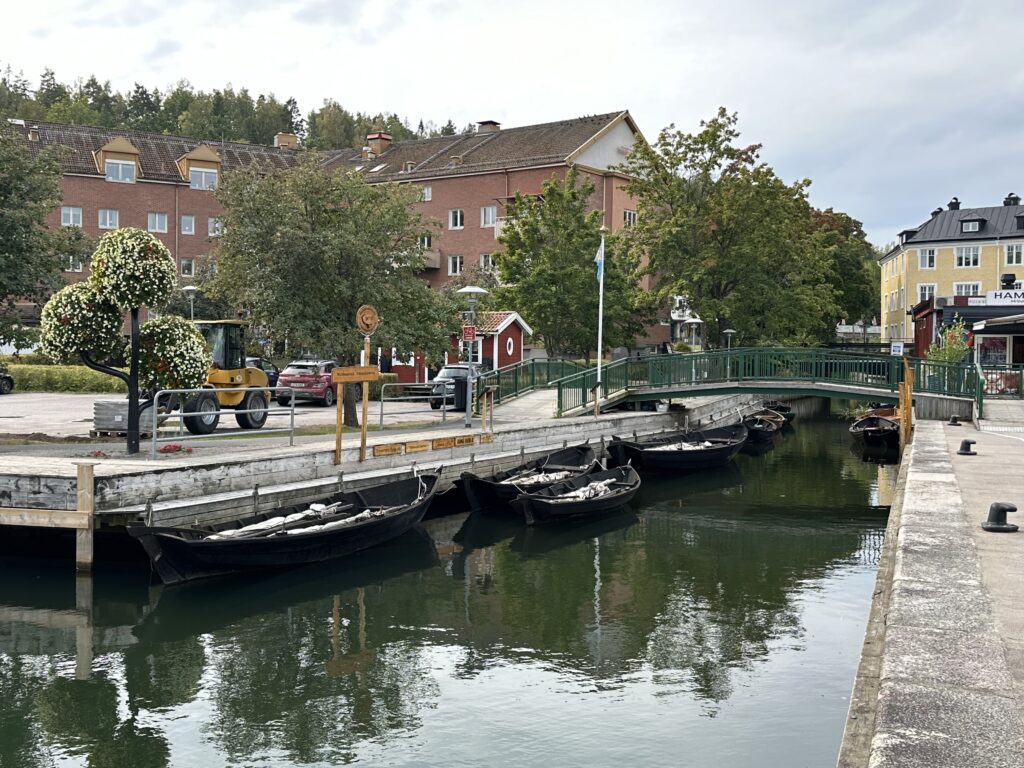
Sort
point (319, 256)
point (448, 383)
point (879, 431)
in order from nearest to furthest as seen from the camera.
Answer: point (319, 256), point (448, 383), point (879, 431)

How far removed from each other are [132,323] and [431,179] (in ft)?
150

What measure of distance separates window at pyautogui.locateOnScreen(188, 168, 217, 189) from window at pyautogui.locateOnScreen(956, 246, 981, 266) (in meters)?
54.6

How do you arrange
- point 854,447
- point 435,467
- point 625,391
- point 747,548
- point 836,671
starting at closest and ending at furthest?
point 836,671
point 747,548
point 435,467
point 625,391
point 854,447

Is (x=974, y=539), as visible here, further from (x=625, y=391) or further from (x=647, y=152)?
(x=647, y=152)

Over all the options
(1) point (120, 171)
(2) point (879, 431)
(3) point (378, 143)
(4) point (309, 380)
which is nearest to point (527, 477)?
(4) point (309, 380)

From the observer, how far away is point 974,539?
12.9m

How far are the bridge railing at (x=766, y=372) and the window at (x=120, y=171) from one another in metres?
39.6

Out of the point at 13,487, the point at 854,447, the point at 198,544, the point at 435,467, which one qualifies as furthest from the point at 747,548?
the point at 854,447

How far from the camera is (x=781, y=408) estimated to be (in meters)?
55.1

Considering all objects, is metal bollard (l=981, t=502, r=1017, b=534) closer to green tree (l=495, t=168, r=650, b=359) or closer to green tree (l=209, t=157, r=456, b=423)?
green tree (l=209, t=157, r=456, b=423)

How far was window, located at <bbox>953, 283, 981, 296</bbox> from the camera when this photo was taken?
77.3m

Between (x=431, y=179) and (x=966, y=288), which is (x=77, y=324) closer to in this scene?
(x=431, y=179)

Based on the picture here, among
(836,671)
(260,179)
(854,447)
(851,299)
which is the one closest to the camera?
(836,671)

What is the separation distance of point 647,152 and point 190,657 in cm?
3841
